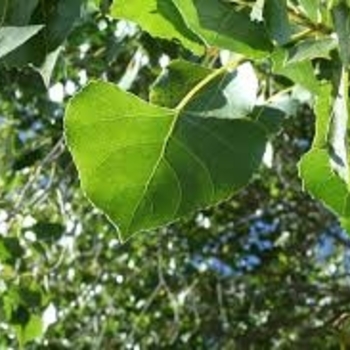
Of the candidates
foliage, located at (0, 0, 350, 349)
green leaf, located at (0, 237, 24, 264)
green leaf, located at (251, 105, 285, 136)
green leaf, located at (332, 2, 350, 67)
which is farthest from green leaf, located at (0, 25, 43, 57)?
green leaf, located at (0, 237, 24, 264)

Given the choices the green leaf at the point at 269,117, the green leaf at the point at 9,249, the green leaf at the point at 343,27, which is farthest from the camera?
the green leaf at the point at 9,249

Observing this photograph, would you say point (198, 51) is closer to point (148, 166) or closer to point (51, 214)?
point (148, 166)

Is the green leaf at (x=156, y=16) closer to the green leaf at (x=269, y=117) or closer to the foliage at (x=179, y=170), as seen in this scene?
the foliage at (x=179, y=170)

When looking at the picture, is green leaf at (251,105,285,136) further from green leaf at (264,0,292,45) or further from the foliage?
green leaf at (264,0,292,45)

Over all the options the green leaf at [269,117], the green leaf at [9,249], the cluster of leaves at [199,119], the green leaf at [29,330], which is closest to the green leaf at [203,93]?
the cluster of leaves at [199,119]

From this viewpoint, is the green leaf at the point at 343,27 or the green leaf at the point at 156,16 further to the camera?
the green leaf at the point at 156,16

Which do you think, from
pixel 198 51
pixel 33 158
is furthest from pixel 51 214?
pixel 198 51

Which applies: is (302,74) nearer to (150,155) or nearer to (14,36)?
(150,155)

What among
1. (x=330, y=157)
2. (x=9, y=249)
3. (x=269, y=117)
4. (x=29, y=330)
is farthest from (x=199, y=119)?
(x=29, y=330)
